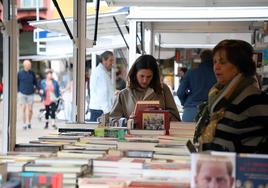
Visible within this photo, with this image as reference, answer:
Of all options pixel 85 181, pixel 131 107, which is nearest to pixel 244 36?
pixel 131 107

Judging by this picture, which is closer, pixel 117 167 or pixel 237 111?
pixel 117 167

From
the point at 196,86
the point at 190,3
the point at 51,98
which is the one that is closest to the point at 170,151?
the point at 190,3

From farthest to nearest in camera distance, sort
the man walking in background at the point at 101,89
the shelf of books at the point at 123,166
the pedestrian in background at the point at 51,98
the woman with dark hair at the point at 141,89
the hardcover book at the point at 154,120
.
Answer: the pedestrian in background at the point at 51,98 < the man walking in background at the point at 101,89 < the woman with dark hair at the point at 141,89 < the hardcover book at the point at 154,120 < the shelf of books at the point at 123,166

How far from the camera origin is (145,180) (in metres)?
1.76

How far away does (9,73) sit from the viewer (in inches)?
110

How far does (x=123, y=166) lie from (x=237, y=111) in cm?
78

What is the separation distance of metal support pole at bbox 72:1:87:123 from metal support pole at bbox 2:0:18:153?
4.16 feet

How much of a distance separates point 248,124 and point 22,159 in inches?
43.3

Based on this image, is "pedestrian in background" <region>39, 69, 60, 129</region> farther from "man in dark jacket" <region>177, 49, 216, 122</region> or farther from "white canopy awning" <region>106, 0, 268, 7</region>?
"white canopy awning" <region>106, 0, 268, 7</region>

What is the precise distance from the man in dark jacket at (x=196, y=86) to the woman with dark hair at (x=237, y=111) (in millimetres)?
2992

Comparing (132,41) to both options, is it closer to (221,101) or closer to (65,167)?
(221,101)

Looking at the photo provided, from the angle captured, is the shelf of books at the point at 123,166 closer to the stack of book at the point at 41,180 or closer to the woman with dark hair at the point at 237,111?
the stack of book at the point at 41,180

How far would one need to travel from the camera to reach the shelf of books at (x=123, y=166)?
1580 mm

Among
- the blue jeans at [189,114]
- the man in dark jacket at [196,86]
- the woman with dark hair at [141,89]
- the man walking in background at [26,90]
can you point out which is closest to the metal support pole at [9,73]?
the woman with dark hair at [141,89]
